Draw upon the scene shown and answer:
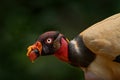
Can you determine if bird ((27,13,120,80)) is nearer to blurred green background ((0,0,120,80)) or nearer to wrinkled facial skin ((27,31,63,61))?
wrinkled facial skin ((27,31,63,61))

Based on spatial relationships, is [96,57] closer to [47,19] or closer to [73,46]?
[73,46]

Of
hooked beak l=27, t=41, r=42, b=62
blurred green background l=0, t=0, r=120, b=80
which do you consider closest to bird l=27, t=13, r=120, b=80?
hooked beak l=27, t=41, r=42, b=62

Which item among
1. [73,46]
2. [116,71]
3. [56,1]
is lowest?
[116,71]

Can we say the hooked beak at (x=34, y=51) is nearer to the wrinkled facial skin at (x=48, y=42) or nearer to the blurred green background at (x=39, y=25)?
the wrinkled facial skin at (x=48, y=42)

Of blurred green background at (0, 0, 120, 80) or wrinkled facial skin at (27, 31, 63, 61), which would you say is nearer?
wrinkled facial skin at (27, 31, 63, 61)

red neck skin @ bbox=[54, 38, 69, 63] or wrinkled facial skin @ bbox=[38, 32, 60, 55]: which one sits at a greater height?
wrinkled facial skin @ bbox=[38, 32, 60, 55]


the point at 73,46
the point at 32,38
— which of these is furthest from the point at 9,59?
the point at 73,46
